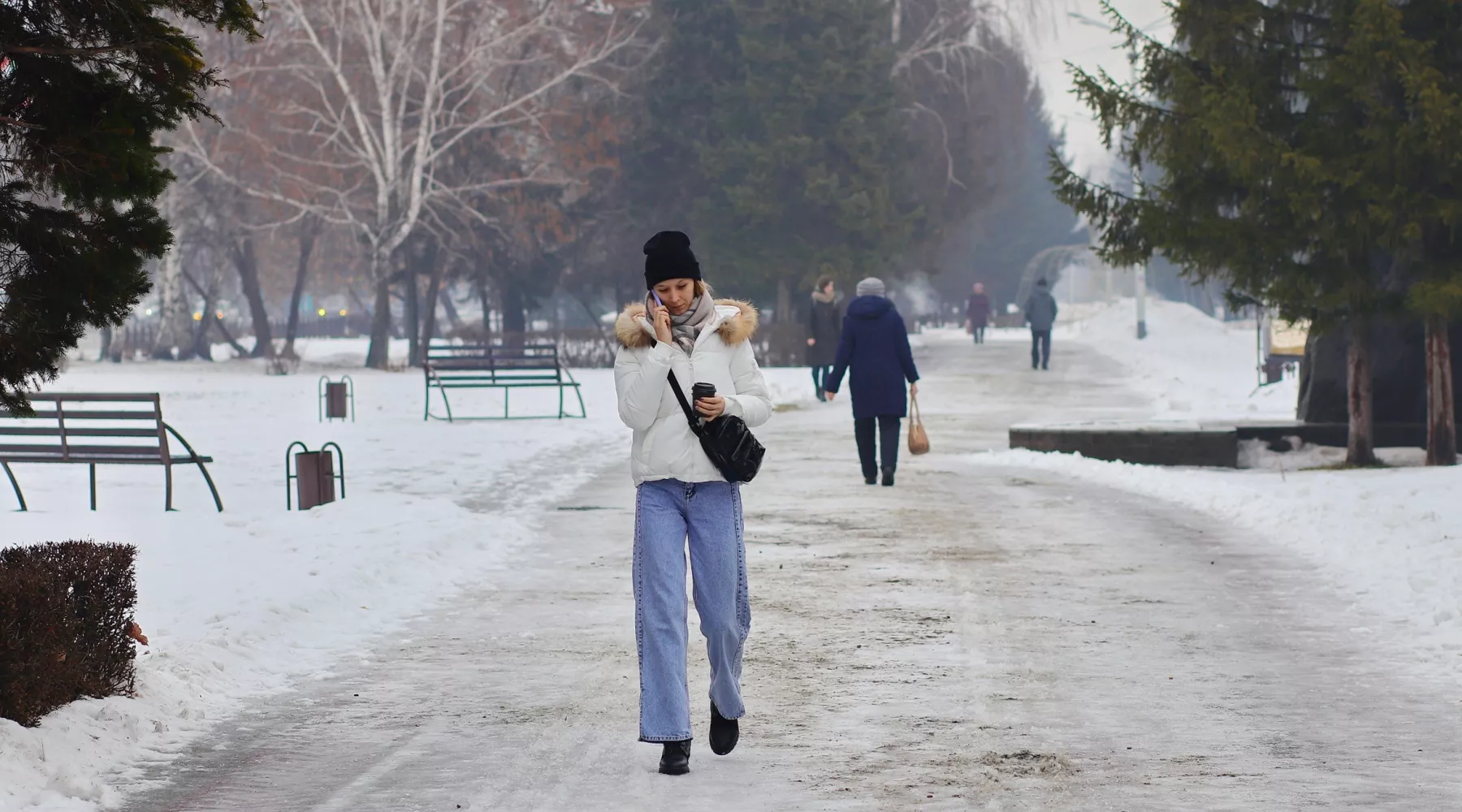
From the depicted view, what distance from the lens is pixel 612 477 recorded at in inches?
665

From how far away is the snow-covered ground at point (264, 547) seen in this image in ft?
21.3

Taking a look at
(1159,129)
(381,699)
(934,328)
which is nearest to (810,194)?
(1159,129)

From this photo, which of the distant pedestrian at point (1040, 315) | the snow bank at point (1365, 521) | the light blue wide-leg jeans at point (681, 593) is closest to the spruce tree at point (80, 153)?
the light blue wide-leg jeans at point (681, 593)

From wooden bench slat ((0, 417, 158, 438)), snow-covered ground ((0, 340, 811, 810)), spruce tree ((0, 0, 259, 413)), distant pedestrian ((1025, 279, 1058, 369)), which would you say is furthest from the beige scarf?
distant pedestrian ((1025, 279, 1058, 369))

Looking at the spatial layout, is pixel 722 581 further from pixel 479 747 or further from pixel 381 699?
pixel 381 699

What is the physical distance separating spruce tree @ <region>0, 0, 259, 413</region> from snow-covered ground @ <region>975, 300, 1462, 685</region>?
5535mm

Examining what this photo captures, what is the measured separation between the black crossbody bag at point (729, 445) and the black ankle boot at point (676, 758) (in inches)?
35.5

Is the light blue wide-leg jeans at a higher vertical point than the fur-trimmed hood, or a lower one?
lower

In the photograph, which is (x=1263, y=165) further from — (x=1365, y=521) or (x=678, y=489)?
(x=678, y=489)

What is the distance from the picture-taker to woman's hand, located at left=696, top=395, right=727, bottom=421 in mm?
5961

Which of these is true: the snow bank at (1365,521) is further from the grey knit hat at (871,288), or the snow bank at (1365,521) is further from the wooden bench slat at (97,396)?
the wooden bench slat at (97,396)

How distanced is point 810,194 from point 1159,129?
24969mm

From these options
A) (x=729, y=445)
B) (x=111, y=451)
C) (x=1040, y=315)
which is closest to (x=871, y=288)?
(x=111, y=451)

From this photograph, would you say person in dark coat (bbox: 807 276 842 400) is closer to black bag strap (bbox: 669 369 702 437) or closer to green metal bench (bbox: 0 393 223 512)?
green metal bench (bbox: 0 393 223 512)
